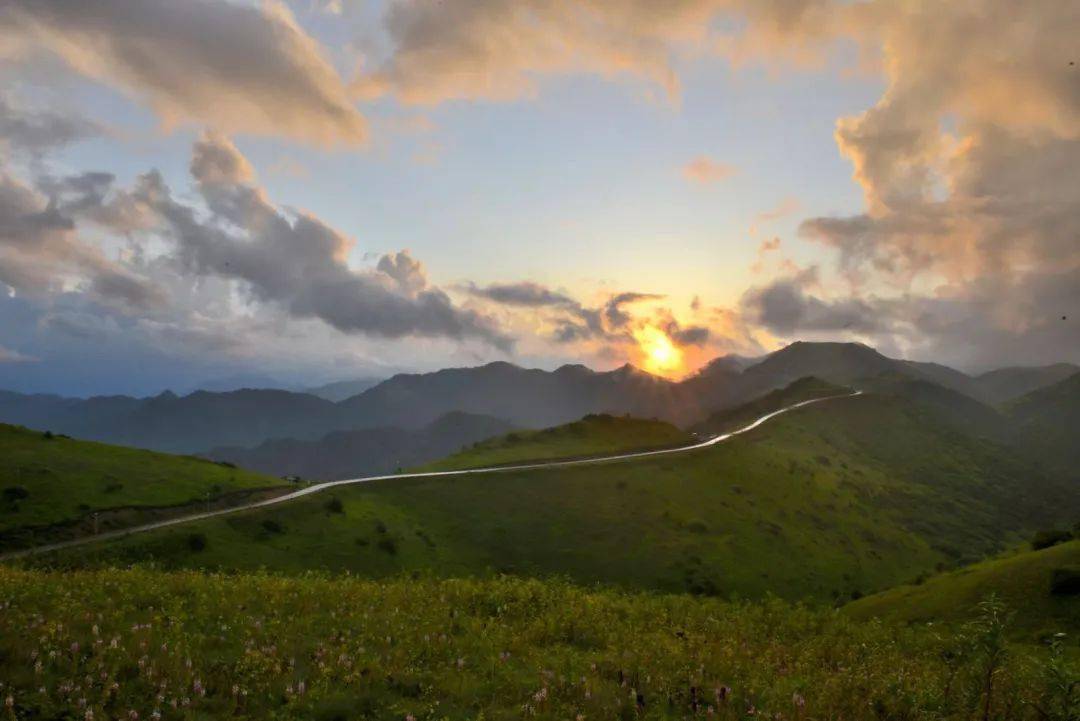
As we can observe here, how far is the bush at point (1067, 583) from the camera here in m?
34.3

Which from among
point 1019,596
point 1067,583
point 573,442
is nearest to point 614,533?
point 573,442

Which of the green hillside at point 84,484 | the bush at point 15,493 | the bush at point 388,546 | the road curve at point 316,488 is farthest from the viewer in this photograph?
the bush at point 388,546

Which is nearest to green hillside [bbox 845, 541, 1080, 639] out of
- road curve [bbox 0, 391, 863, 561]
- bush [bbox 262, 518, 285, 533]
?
bush [bbox 262, 518, 285, 533]

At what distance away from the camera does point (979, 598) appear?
38406mm

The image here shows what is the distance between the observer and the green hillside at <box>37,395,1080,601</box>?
61094 mm

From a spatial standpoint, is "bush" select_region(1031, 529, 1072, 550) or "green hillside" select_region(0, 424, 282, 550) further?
"green hillside" select_region(0, 424, 282, 550)

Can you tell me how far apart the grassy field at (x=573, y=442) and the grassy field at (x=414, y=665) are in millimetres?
91551

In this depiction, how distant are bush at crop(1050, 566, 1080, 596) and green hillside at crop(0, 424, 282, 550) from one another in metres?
74.9

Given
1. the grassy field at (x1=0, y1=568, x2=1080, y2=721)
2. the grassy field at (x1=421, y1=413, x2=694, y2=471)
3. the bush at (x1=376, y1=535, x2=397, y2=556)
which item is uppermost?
the grassy field at (x1=421, y1=413, x2=694, y2=471)

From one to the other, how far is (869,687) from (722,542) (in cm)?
8220

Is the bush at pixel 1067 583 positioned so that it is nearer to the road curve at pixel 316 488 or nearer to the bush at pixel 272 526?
the road curve at pixel 316 488

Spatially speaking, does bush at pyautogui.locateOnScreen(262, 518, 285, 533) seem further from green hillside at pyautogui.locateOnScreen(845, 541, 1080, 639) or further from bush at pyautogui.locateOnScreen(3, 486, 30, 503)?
green hillside at pyautogui.locateOnScreen(845, 541, 1080, 639)

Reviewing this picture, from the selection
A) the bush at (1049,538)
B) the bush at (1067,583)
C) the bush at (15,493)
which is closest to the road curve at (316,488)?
the bush at (15,493)

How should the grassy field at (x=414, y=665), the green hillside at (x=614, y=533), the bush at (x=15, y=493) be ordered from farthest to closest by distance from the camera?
the green hillside at (x=614, y=533)
the bush at (x=15, y=493)
the grassy field at (x=414, y=665)
